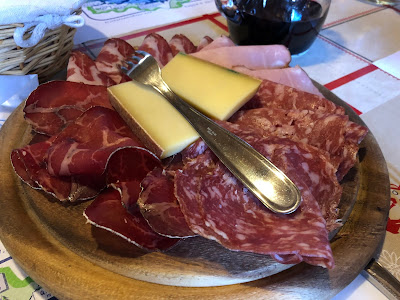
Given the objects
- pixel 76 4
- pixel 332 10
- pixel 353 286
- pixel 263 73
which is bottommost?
pixel 353 286

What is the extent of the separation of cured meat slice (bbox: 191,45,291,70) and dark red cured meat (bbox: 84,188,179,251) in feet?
2.04

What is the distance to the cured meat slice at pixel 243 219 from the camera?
0.67 m

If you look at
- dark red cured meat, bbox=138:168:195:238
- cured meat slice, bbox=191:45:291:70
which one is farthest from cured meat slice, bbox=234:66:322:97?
dark red cured meat, bbox=138:168:195:238

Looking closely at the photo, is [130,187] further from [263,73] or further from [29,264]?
[263,73]

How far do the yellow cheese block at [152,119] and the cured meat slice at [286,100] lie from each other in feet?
0.82

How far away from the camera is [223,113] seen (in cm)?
96

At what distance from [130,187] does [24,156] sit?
281 mm

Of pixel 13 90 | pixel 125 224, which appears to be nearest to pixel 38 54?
pixel 13 90

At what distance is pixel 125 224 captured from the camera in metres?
0.77

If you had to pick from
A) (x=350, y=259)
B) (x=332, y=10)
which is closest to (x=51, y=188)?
(x=350, y=259)

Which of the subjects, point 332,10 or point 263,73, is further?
point 332,10

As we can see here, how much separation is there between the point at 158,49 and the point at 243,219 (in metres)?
0.72

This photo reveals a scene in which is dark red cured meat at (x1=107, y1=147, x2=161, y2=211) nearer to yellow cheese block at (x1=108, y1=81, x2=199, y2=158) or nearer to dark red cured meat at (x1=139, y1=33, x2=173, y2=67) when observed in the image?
yellow cheese block at (x1=108, y1=81, x2=199, y2=158)

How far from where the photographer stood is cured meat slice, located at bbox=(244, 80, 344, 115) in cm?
102
